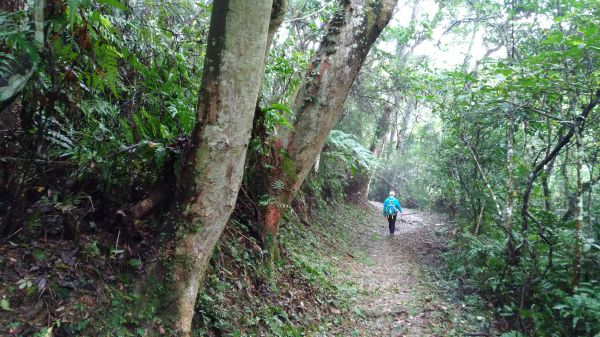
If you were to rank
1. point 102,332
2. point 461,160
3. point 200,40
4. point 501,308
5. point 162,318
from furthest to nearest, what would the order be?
point 461,160 < point 501,308 < point 200,40 < point 162,318 < point 102,332

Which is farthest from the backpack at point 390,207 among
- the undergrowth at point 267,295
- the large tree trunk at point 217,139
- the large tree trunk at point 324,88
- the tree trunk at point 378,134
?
the large tree trunk at point 217,139

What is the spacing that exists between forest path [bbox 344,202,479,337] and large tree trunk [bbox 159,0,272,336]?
3.47 metres

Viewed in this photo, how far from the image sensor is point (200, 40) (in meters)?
5.77

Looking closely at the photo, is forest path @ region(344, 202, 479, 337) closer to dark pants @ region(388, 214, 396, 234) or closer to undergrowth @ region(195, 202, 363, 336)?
dark pants @ region(388, 214, 396, 234)

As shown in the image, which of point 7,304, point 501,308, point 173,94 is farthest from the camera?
point 501,308

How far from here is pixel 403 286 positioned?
8.05 metres

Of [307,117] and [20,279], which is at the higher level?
[307,117]

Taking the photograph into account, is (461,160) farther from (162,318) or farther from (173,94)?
(162,318)

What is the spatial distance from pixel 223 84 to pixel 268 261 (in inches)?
119

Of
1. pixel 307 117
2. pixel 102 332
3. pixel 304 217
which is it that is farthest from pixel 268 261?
pixel 304 217

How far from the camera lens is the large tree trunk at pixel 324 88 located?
504 centimetres

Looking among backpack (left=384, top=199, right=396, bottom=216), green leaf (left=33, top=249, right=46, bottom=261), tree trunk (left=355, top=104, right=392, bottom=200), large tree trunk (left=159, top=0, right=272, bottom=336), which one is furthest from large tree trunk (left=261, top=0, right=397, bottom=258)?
tree trunk (left=355, top=104, right=392, bottom=200)

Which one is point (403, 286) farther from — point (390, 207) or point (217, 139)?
point (217, 139)

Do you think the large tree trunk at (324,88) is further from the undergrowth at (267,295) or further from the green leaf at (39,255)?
the green leaf at (39,255)
